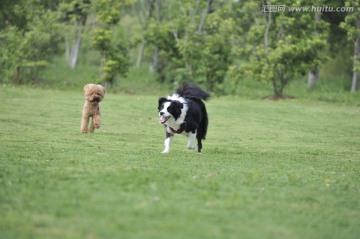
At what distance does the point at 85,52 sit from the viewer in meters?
49.3

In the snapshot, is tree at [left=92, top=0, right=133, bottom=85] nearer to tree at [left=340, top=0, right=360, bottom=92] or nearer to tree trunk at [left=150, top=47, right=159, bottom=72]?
tree trunk at [left=150, top=47, right=159, bottom=72]

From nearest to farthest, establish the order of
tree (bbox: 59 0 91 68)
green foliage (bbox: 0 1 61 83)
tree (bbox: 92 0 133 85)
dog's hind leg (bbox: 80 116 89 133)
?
dog's hind leg (bbox: 80 116 89 133) < green foliage (bbox: 0 1 61 83) < tree (bbox: 92 0 133 85) < tree (bbox: 59 0 91 68)

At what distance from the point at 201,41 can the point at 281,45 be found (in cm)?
518

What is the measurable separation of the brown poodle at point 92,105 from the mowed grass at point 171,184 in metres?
0.29

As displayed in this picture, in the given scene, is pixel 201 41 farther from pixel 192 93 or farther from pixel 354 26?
pixel 192 93

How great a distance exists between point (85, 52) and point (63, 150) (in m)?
38.6

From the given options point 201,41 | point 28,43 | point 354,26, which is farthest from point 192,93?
point 201,41

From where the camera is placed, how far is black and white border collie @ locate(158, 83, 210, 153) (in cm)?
1202

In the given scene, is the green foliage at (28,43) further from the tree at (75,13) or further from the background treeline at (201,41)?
the tree at (75,13)

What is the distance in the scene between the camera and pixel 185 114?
12.2 meters

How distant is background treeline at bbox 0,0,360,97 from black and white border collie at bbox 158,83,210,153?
1582 cm

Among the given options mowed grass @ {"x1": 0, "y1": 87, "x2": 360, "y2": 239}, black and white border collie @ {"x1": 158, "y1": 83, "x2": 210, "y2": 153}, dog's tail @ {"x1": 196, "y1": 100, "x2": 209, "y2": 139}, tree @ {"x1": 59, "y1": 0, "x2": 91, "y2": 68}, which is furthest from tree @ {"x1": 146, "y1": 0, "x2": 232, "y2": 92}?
black and white border collie @ {"x1": 158, "y1": 83, "x2": 210, "y2": 153}

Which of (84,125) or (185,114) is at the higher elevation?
(185,114)

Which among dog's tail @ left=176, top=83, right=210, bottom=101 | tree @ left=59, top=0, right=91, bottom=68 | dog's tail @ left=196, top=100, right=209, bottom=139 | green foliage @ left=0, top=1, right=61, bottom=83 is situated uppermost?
tree @ left=59, top=0, right=91, bottom=68
